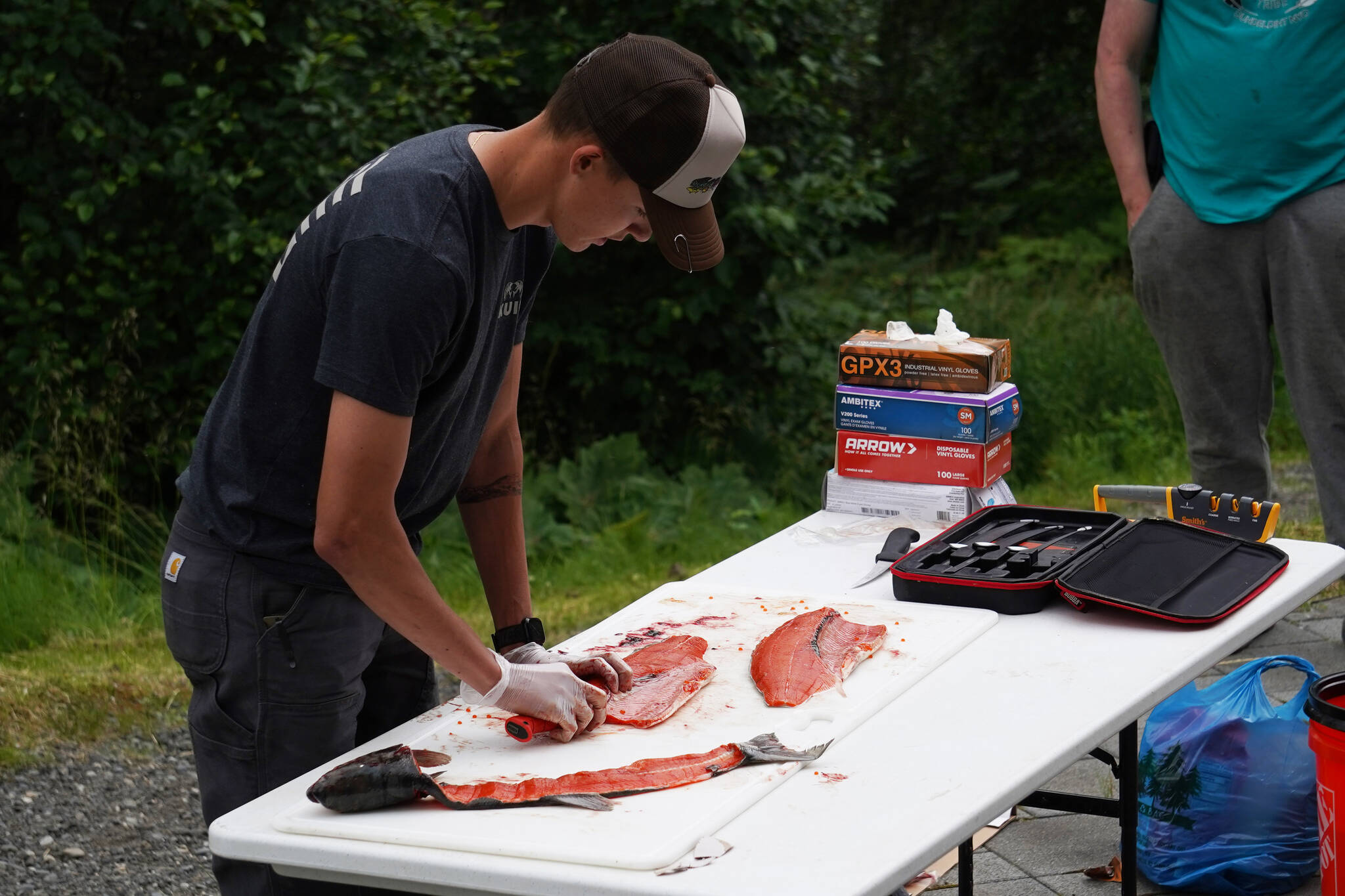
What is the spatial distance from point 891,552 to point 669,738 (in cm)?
101

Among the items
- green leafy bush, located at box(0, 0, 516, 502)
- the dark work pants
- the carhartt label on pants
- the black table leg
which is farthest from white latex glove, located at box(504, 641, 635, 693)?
green leafy bush, located at box(0, 0, 516, 502)

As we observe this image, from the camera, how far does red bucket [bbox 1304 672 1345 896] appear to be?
263cm

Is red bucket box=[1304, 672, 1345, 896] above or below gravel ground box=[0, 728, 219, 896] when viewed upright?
above

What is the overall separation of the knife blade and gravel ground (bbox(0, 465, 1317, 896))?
75.9 inches

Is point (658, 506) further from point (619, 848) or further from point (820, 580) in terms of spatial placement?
point (619, 848)

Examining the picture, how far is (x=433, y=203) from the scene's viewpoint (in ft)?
6.90

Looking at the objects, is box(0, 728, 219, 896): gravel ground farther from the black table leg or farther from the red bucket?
the red bucket

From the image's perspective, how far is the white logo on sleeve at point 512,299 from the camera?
2389mm

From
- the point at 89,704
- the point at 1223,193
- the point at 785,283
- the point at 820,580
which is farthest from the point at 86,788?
the point at 785,283

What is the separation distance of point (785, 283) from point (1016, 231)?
16.5 feet

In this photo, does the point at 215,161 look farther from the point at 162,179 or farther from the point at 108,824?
the point at 108,824

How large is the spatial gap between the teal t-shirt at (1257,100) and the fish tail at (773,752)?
8.72ft

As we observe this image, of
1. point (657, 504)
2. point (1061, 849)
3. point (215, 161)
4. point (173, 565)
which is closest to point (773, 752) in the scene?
point (173, 565)

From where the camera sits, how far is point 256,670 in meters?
2.33
